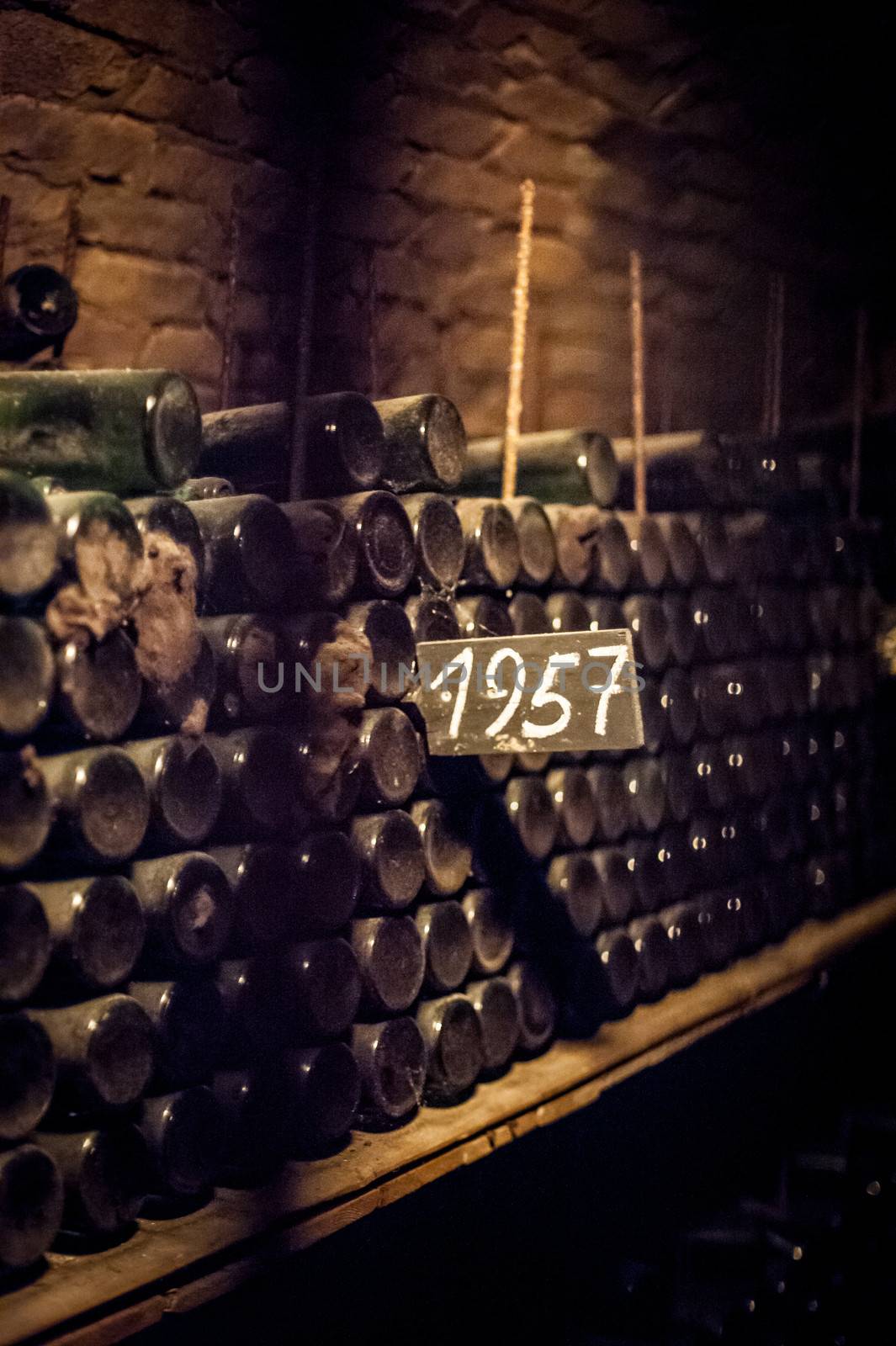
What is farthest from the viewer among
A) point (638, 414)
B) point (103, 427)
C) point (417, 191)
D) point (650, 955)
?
point (417, 191)

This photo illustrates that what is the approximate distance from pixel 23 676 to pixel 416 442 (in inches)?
45.6

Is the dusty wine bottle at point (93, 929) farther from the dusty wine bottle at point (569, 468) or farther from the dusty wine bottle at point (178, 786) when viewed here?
the dusty wine bottle at point (569, 468)

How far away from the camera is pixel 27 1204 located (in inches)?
68.9

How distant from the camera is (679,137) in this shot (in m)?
4.70

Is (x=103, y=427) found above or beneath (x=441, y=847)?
above

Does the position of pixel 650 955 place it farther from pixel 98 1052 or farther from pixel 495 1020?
pixel 98 1052

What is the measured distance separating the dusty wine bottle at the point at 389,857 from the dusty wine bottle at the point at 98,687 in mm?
592

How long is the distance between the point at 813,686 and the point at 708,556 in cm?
86

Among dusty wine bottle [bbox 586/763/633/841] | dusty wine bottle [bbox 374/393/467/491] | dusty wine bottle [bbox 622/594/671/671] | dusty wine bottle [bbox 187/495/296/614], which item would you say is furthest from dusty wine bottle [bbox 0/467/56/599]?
dusty wine bottle [bbox 622/594/671/671]

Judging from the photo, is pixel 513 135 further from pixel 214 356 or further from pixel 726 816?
pixel 726 816

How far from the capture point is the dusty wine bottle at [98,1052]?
1854mm

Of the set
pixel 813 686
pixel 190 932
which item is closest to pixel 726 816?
pixel 813 686

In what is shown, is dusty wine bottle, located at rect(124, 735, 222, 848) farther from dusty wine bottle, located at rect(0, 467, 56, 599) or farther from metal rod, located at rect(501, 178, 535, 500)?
metal rod, located at rect(501, 178, 535, 500)

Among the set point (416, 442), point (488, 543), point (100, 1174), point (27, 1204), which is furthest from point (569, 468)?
point (27, 1204)
